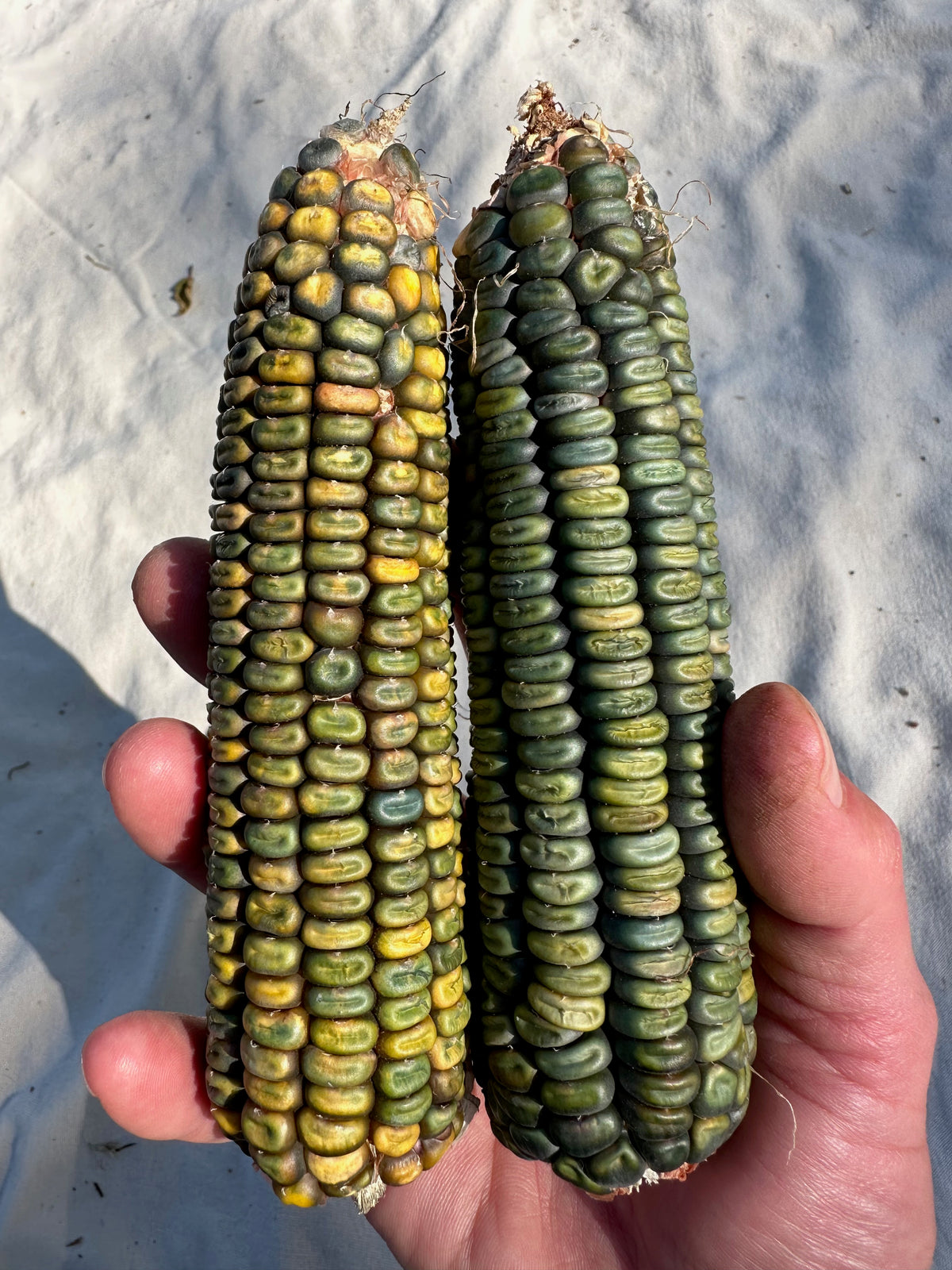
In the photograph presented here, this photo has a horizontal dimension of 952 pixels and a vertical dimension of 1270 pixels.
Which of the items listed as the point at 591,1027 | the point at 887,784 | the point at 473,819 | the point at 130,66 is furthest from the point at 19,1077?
the point at 130,66

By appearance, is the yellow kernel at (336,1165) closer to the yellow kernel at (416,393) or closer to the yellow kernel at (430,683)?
the yellow kernel at (430,683)

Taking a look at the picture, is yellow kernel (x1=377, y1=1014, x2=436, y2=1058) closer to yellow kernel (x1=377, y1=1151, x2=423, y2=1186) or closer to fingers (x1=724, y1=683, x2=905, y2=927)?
yellow kernel (x1=377, y1=1151, x2=423, y2=1186)

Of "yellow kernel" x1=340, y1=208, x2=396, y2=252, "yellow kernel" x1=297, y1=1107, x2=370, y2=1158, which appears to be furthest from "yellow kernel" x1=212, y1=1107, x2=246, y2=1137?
"yellow kernel" x1=340, y1=208, x2=396, y2=252

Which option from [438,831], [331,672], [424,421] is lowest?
[438,831]

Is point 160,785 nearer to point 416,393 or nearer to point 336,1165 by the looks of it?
point 336,1165

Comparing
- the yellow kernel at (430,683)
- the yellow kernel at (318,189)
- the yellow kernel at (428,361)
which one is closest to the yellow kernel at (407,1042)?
the yellow kernel at (430,683)

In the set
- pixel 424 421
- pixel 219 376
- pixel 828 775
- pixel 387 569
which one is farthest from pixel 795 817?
pixel 219 376
